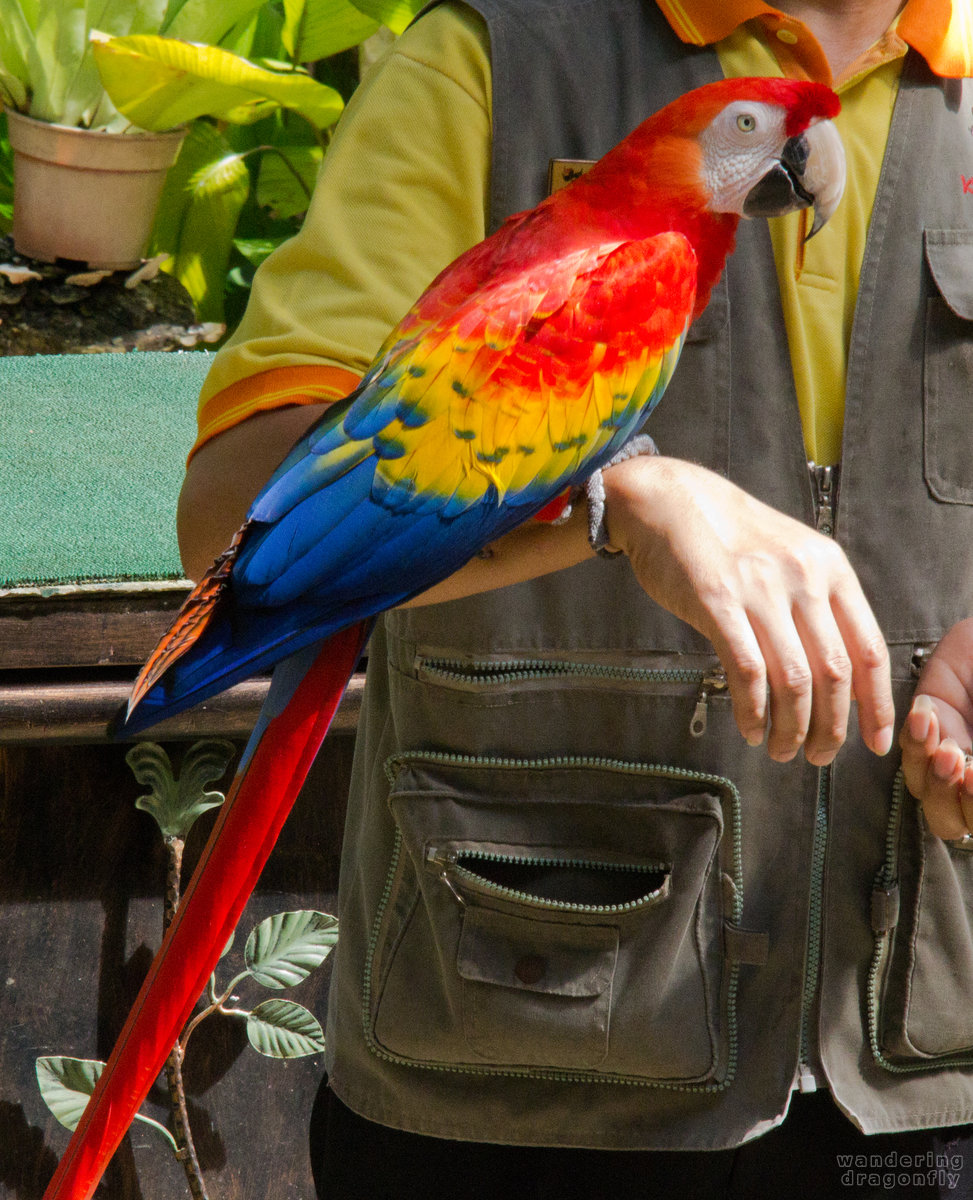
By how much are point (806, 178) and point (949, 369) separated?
166 mm

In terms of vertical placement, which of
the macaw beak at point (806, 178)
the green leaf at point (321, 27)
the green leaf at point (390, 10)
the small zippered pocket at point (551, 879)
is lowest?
the small zippered pocket at point (551, 879)

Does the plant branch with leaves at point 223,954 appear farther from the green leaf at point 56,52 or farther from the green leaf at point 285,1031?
the green leaf at point 56,52

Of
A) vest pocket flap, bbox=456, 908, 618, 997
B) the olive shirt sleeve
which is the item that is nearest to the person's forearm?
the olive shirt sleeve

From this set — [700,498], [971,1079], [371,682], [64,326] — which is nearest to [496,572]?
[700,498]

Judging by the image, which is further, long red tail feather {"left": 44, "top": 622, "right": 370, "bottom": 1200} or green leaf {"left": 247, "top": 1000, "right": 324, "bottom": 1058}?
green leaf {"left": 247, "top": 1000, "right": 324, "bottom": 1058}

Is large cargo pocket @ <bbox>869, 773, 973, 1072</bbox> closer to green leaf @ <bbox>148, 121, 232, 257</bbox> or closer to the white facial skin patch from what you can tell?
the white facial skin patch

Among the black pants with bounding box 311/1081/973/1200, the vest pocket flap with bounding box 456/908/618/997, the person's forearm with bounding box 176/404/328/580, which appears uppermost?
the person's forearm with bounding box 176/404/328/580

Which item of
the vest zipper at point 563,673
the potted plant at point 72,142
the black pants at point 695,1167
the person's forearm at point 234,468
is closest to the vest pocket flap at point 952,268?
the vest zipper at point 563,673

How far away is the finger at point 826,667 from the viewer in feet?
1.24

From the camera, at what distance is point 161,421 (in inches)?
42.8

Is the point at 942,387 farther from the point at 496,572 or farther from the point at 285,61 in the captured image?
the point at 285,61

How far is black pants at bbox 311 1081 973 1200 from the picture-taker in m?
0.63

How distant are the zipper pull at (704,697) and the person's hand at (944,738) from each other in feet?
0.30

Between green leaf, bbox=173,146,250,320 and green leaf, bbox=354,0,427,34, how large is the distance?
30cm
